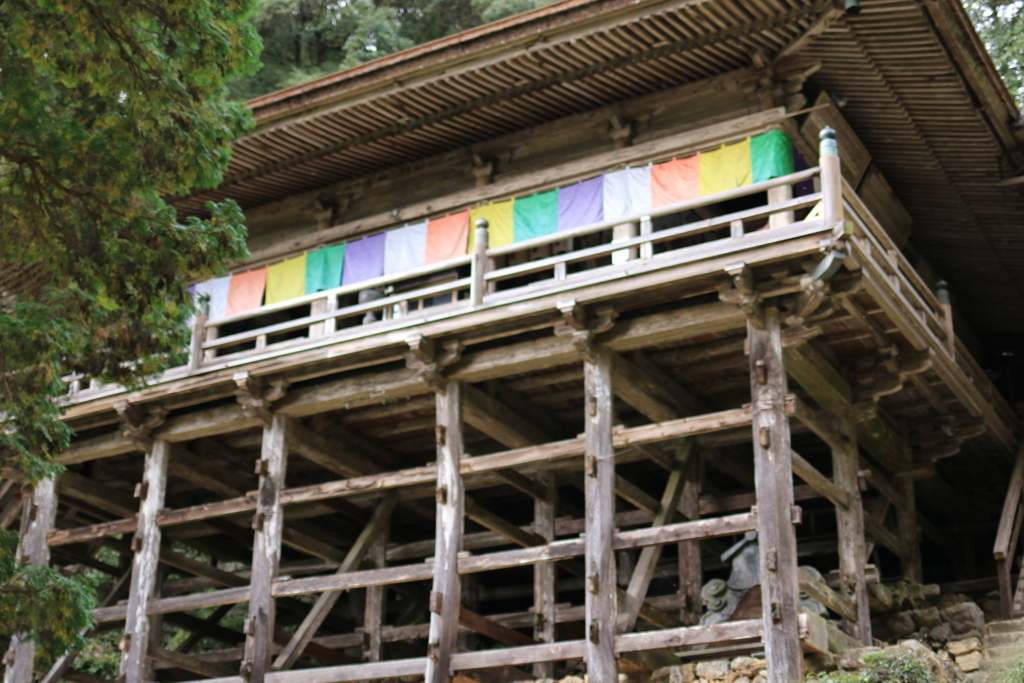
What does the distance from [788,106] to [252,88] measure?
18791mm

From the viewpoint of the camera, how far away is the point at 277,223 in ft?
55.3

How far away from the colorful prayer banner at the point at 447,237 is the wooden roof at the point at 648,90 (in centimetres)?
121

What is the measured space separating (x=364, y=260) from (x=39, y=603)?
264 inches

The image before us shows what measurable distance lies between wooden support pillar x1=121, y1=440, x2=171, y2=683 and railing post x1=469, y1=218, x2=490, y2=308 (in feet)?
15.8

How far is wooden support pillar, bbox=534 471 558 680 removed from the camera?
Answer: 13.7 meters

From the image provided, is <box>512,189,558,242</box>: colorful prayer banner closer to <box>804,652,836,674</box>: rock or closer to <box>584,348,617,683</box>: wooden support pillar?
<box>584,348,617,683</box>: wooden support pillar

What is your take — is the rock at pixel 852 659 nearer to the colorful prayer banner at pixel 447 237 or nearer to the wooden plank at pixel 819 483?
the wooden plank at pixel 819 483

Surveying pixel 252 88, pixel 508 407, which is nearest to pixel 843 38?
pixel 508 407

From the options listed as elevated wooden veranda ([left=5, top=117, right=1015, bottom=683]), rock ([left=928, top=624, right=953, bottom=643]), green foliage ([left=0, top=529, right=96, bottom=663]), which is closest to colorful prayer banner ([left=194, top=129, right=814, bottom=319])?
elevated wooden veranda ([left=5, top=117, right=1015, bottom=683])

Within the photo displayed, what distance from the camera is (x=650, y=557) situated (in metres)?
12.4

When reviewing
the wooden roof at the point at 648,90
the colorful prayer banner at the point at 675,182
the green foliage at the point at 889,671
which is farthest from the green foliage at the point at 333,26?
the green foliage at the point at 889,671

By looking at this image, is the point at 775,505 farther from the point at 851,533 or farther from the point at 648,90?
the point at 648,90

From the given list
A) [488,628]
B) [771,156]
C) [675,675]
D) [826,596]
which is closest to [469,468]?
[488,628]

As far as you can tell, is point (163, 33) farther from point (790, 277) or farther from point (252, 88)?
point (252, 88)
